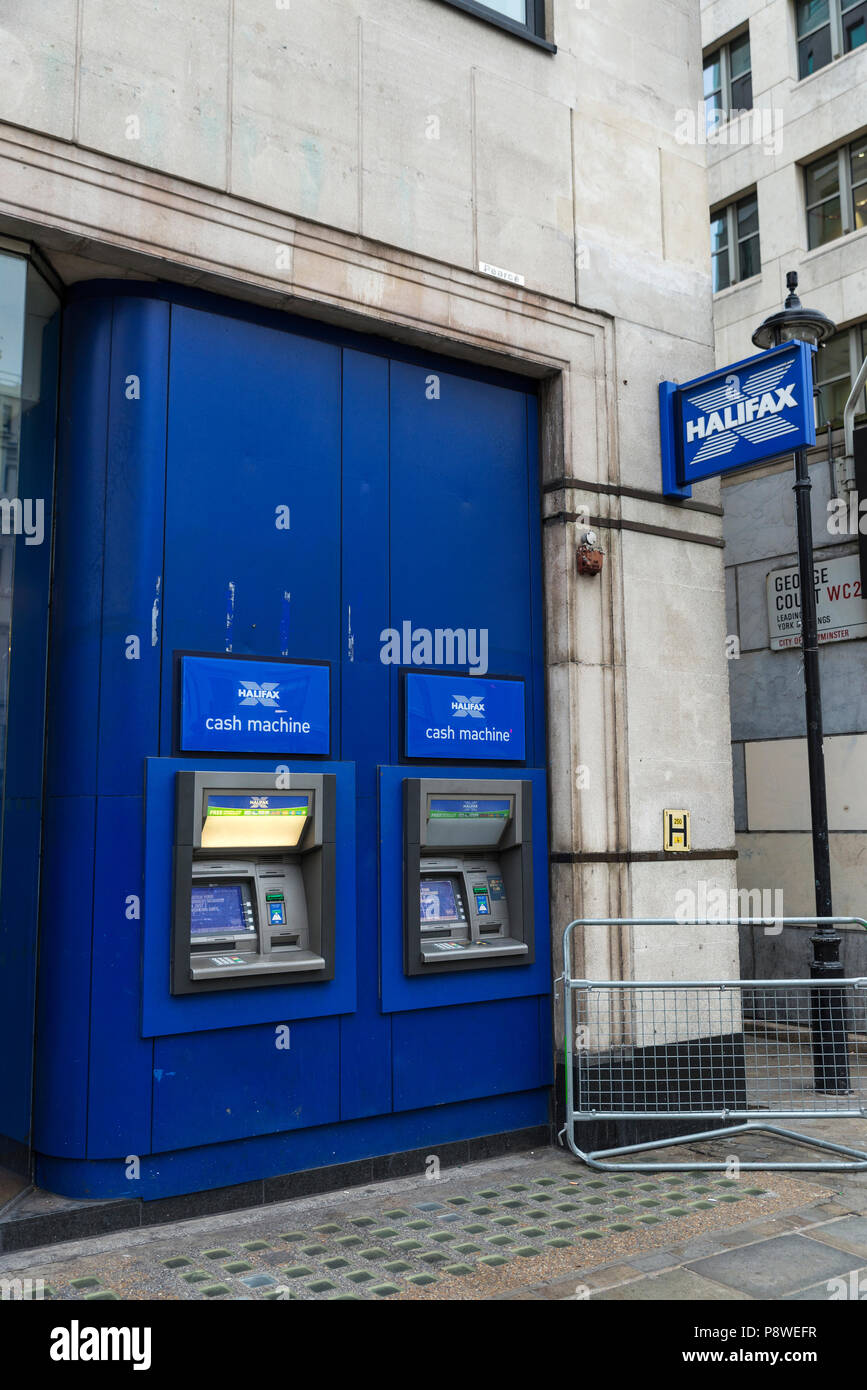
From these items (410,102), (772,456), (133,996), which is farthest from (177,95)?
(133,996)

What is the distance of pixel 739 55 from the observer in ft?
47.9

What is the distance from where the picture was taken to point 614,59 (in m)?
7.71

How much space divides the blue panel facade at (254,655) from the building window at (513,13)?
220cm

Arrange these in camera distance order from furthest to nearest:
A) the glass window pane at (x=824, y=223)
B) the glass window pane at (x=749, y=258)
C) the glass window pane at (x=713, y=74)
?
the glass window pane at (x=713, y=74), the glass window pane at (x=749, y=258), the glass window pane at (x=824, y=223)

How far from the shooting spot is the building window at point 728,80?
14.4m

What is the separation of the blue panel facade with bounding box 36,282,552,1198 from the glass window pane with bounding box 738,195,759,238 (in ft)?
29.4

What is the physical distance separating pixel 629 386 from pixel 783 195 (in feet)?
26.0

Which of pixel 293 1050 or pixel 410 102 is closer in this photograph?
pixel 293 1050

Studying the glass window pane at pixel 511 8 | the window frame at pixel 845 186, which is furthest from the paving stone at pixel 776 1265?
the window frame at pixel 845 186

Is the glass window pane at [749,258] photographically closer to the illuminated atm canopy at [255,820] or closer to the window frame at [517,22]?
the window frame at [517,22]

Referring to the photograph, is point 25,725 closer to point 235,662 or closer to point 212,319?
A: point 235,662

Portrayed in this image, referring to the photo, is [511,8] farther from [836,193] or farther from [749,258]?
[749,258]

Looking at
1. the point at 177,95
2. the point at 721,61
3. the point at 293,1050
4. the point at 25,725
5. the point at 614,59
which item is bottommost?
the point at 293,1050

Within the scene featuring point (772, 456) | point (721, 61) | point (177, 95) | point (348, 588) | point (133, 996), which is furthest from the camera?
point (721, 61)
